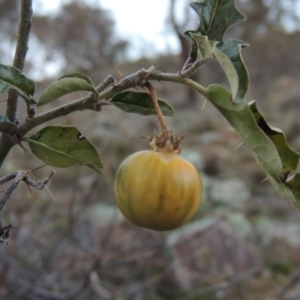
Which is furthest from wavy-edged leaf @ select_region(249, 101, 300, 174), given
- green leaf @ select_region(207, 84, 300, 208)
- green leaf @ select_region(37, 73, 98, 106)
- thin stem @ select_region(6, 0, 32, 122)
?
thin stem @ select_region(6, 0, 32, 122)

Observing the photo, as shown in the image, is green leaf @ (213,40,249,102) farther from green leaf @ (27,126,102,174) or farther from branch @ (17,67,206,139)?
green leaf @ (27,126,102,174)

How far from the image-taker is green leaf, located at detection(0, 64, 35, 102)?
629mm

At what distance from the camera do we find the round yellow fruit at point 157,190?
0.72 m

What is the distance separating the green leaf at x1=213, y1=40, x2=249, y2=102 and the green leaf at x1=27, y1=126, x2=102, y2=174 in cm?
26

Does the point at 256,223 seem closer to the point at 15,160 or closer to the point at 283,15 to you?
the point at 15,160

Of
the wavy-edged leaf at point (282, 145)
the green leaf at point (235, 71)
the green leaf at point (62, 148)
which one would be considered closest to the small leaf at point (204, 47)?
the green leaf at point (235, 71)

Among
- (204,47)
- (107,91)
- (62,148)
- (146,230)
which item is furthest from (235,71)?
(146,230)

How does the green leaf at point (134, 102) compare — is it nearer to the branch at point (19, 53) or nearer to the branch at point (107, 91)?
the branch at point (107, 91)

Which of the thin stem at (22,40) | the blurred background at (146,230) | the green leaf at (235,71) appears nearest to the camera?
the green leaf at (235,71)

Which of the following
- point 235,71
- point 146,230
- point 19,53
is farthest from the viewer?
point 146,230

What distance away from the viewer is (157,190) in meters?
0.72

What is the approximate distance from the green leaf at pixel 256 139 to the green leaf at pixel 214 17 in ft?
0.51

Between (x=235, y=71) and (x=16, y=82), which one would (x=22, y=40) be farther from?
(x=235, y=71)

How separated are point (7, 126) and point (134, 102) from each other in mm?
218
